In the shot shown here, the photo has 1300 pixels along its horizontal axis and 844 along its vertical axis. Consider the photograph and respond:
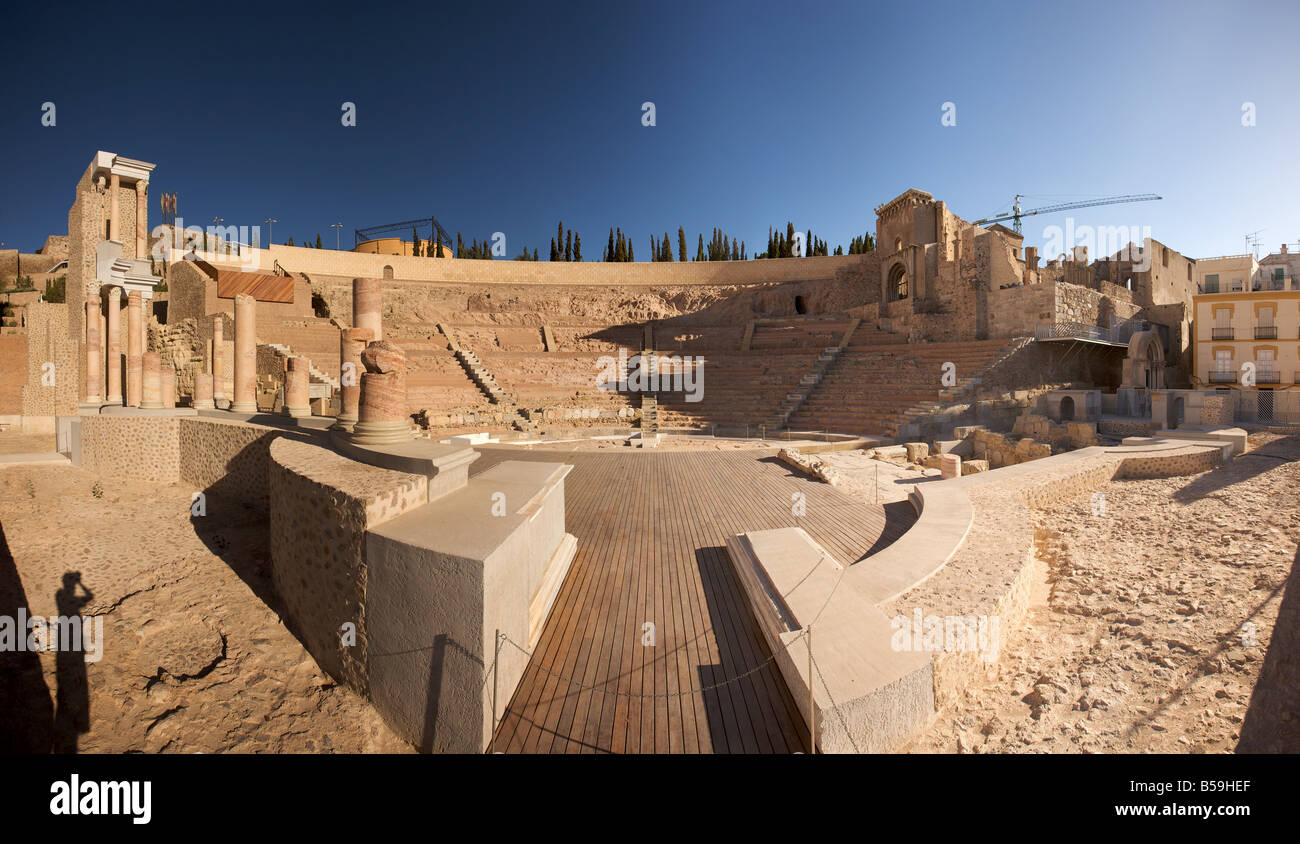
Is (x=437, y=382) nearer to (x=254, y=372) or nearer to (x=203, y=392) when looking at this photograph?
(x=203, y=392)

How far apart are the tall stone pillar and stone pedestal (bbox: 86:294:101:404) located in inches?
112

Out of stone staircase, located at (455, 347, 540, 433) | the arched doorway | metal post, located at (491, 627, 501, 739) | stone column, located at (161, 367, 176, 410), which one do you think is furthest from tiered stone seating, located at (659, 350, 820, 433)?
metal post, located at (491, 627, 501, 739)

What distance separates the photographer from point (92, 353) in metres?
13.9

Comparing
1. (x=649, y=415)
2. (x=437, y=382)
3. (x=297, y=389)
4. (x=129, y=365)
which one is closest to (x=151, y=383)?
(x=129, y=365)

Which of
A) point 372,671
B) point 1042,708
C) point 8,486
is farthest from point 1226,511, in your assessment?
point 8,486

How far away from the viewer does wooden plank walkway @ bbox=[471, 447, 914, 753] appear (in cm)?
357

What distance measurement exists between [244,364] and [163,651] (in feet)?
30.2

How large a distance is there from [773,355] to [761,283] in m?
10.3

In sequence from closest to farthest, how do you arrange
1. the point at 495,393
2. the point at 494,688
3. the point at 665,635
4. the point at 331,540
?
the point at 494,688 → the point at 331,540 → the point at 665,635 → the point at 495,393

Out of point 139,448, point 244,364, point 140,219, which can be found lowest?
point 139,448

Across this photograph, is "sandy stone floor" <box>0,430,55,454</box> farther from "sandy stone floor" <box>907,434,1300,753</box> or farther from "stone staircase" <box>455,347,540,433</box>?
"sandy stone floor" <box>907,434,1300,753</box>

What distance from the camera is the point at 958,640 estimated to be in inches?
165

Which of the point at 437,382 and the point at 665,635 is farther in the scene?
the point at 437,382

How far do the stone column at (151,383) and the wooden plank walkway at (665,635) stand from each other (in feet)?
37.8
